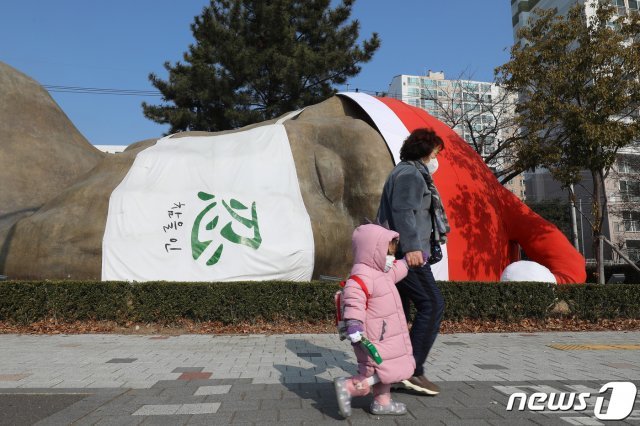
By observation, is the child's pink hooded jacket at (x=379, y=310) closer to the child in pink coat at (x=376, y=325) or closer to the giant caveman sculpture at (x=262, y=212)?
the child in pink coat at (x=376, y=325)

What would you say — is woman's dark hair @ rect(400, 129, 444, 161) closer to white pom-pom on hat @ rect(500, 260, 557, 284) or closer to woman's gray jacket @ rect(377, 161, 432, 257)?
woman's gray jacket @ rect(377, 161, 432, 257)

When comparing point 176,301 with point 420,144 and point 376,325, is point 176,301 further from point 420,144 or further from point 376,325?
point 376,325

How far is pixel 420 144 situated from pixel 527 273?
227 inches

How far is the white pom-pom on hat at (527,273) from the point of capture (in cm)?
863

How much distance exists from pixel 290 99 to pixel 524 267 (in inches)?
583

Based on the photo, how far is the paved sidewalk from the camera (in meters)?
3.12

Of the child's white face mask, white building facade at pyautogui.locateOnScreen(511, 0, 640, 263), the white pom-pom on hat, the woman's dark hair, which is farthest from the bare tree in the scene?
the child's white face mask

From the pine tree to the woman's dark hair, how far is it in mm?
16548

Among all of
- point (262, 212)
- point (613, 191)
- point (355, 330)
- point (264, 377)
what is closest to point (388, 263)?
point (355, 330)

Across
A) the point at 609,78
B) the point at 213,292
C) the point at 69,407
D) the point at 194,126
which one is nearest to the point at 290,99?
the point at 194,126

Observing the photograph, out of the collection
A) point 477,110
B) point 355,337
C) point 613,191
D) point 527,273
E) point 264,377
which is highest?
point 477,110

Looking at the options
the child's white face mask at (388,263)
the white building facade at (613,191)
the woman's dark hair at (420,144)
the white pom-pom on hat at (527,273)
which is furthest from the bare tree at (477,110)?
the child's white face mask at (388,263)

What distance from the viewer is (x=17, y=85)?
11.6 m

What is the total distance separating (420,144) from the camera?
391 cm
